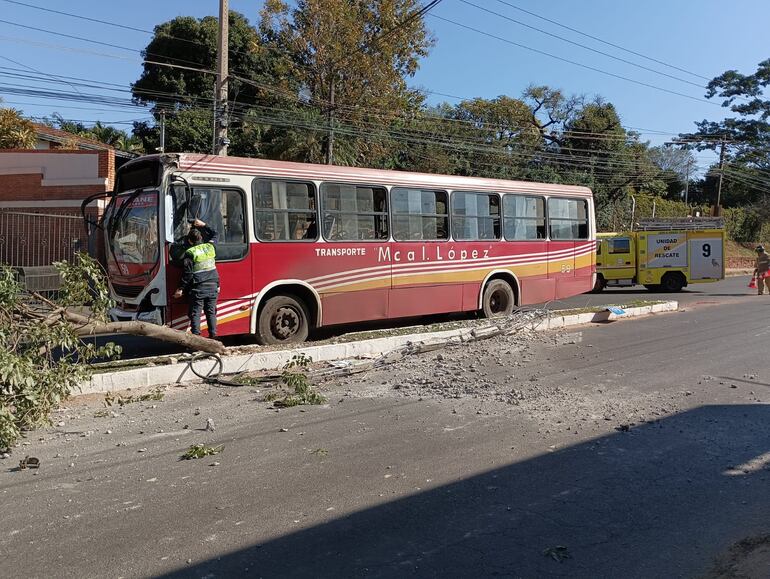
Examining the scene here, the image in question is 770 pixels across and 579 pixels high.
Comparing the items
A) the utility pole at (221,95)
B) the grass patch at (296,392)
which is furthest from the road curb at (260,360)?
the utility pole at (221,95)

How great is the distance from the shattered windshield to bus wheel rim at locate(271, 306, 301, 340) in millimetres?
2062

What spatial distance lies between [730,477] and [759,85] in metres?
57.8

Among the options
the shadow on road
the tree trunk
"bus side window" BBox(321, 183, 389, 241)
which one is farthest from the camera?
"bus side window" BBox(321, 183, 389, 241)

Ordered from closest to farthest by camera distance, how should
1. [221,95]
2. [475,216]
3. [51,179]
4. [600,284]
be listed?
[475,216]
[221,95]
[51,179]
[600,284]

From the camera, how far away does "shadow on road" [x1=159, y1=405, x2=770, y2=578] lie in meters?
3.57

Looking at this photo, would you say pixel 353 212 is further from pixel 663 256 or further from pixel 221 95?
pixel 663 256

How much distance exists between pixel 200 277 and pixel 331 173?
3.12m

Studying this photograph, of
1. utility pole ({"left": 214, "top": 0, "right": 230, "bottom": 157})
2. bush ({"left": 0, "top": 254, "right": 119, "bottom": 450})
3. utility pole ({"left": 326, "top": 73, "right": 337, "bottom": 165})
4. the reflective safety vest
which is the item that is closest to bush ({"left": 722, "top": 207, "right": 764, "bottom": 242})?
utility pole ({"left": 326, "top": 73, "right": 337, "bottom": 165})

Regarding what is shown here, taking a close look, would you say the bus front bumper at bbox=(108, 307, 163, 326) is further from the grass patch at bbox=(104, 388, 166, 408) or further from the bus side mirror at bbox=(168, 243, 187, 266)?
the grass patch at bbox=(104, 388, 166, 408)

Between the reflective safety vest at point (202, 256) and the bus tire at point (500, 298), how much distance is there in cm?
633

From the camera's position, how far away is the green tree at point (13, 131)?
23328mm

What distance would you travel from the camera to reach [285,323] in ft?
33.5

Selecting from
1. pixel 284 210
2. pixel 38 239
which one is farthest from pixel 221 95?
pixel 284 210

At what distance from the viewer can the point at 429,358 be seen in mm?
9406
